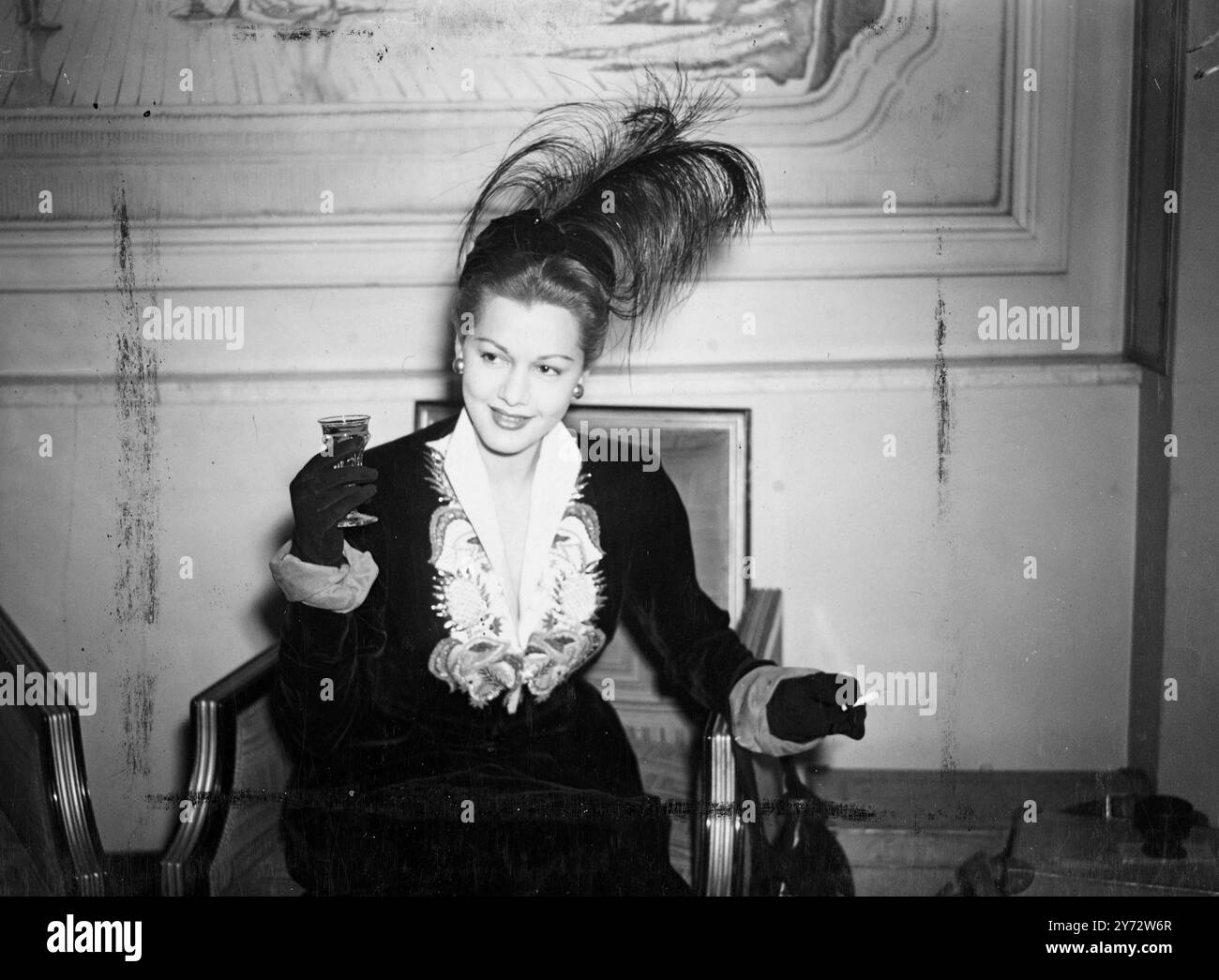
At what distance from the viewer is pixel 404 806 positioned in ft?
5.56

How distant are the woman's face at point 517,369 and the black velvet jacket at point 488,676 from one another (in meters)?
0.05

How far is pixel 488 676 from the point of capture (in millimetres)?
1673

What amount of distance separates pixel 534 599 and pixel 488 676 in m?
0.14

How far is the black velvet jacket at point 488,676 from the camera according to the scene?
1.65 meters

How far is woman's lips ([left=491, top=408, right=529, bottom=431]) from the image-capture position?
1.63 meters

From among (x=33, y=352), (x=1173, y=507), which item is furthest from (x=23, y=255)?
(x=1173, y=507)

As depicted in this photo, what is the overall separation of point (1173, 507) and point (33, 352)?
1.82 metres

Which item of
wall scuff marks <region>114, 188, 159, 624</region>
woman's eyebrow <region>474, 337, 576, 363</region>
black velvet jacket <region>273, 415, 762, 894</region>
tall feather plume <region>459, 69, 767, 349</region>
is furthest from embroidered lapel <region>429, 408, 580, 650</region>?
wall scuff marks <region>114, 188, 159, 624</region>

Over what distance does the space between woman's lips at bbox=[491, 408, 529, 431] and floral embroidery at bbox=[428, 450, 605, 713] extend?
0.11 m

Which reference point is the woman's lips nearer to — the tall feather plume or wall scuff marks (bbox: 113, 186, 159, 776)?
the tall feather plume
